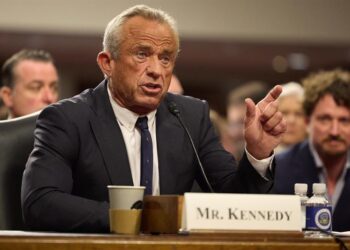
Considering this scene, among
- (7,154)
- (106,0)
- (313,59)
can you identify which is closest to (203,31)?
(106,0)

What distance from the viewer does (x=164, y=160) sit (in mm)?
2520

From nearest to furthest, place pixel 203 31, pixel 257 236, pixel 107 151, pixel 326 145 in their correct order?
pixel 257 236
pixel 107 151
pixel 326 145
pixel 203 31

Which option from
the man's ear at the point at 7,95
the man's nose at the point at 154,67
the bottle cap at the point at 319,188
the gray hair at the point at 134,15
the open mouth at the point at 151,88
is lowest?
the bottle cap at the point at 319,188

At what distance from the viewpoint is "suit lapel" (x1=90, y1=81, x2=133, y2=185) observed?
2.41 m

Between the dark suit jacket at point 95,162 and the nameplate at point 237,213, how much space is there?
1.26ft

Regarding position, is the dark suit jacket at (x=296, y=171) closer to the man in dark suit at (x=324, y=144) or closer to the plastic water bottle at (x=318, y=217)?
the man in dark suit at (x=324, y=144)

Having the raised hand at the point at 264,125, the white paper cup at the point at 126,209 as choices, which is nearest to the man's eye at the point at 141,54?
the raised hand at the point at 264,125

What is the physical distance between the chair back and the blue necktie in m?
0.38

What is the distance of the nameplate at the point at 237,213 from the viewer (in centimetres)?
177

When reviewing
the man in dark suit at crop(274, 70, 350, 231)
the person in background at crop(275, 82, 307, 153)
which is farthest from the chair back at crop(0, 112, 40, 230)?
the person in background at crop(275, 82, 307, 153)

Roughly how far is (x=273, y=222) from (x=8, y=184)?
1.07 m

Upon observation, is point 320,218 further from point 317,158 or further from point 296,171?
point 317,158

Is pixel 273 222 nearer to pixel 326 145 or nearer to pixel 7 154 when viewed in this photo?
pixel 7 154

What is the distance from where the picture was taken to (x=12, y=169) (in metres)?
2.60
